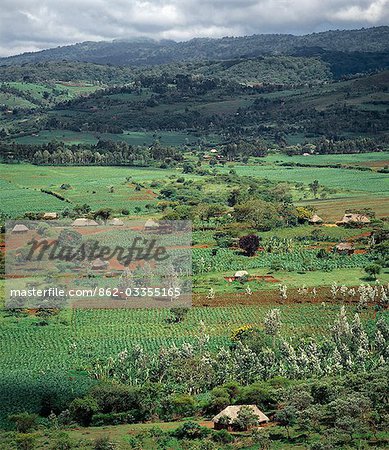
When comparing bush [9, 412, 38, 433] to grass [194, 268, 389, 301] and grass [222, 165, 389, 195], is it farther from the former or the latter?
grass [222, 165, 389, 195]

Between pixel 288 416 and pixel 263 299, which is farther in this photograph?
pixel 263 299

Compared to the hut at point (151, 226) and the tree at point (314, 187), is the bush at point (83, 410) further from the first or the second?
the tree at point (314, 187)

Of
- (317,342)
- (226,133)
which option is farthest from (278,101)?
(317,342)

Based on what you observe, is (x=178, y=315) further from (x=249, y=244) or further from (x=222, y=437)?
(x=222, y=437)

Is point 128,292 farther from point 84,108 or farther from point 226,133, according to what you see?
point 84,108

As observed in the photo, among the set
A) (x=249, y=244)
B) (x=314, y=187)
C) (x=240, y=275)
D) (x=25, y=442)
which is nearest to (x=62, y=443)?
(x=25, y=442)

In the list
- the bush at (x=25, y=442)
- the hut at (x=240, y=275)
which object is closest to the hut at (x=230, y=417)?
the bush at (x=25, y=442)

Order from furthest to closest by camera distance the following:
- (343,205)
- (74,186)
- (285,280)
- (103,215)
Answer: (74,186), (343,205), (103,215), (285,280)

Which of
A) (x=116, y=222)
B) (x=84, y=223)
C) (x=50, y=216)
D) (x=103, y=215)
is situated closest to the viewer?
(x=84, y=223)
